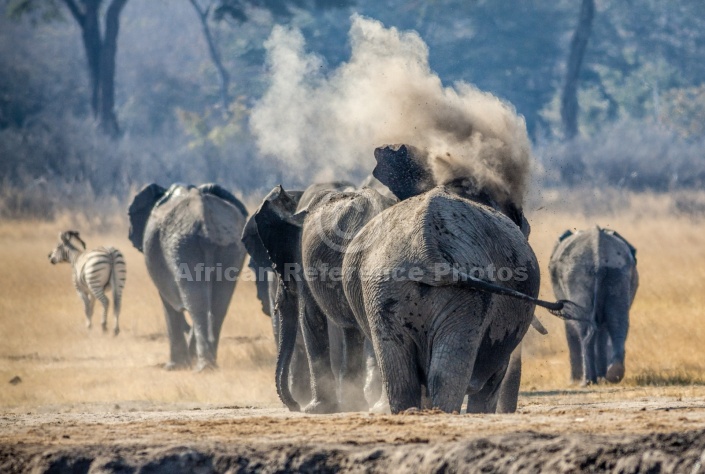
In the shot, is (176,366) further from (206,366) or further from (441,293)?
(441,293)

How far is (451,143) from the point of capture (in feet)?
38.8

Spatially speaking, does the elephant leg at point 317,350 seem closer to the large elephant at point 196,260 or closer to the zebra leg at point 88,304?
Answer: the large elephant at point 196,260

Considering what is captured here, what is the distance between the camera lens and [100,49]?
56.9 m

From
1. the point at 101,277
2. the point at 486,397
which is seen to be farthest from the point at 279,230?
the point at 101,277

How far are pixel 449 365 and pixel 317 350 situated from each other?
9.92ft

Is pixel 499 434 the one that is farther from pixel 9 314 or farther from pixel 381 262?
pixel 9 314

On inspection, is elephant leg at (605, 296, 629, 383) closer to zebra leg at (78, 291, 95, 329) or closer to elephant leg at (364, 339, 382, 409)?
elephant leg at (364, 339, 382, 409)

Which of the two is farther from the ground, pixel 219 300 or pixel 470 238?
pixel 219 300

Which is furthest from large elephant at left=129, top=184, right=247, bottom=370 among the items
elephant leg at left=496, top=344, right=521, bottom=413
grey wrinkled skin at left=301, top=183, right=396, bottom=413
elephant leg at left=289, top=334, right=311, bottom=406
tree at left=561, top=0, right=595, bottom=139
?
tree at left=561, top=0, right=595, bottom=139

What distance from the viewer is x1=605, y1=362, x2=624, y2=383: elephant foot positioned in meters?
16.3

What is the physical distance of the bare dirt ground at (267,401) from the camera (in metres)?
7.88

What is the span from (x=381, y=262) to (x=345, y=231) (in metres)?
1.62

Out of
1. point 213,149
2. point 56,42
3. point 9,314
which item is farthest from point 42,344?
point 56,42

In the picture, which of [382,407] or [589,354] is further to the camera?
[589,354]
